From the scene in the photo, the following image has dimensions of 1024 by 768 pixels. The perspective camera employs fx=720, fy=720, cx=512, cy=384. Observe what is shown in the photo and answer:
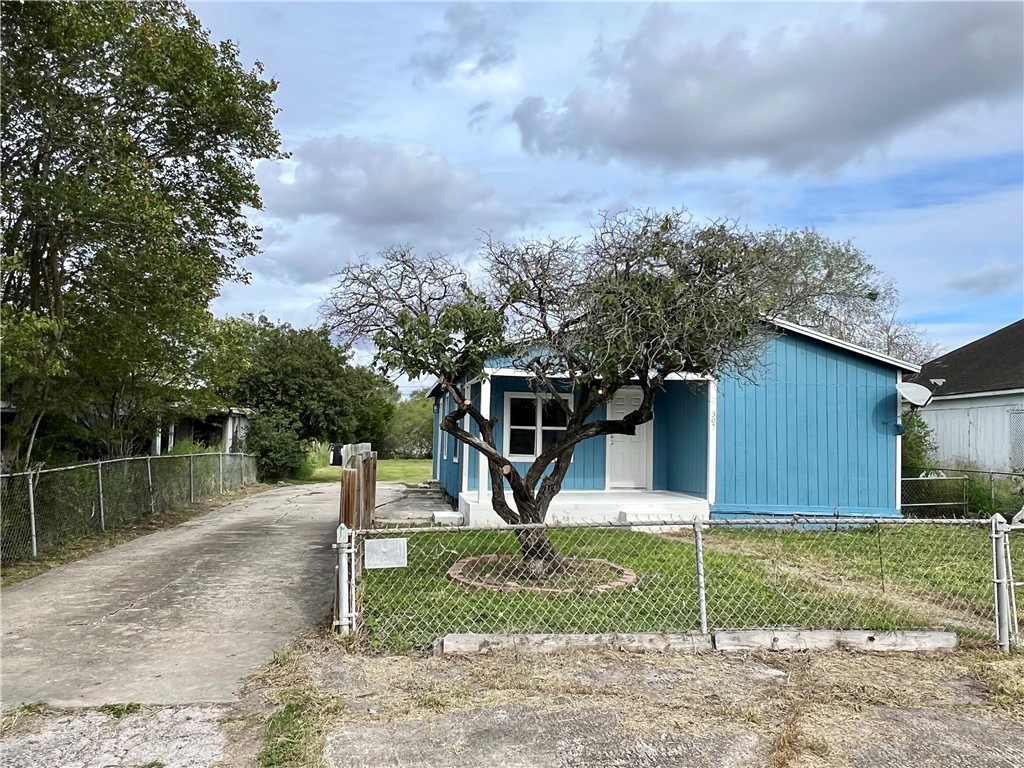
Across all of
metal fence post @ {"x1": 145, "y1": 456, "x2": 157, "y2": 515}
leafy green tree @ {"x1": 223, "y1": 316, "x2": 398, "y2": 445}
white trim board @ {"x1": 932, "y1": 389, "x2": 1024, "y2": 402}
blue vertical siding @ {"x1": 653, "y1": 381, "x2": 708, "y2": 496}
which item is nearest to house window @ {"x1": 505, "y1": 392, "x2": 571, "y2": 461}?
blue vertical siding @ {"x1": 653, "y1": 381, "x2": 708, "y2": 496}

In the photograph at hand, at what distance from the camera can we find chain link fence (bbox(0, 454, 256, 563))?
8.45 m

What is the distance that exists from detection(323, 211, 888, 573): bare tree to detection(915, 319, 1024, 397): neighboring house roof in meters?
10.4

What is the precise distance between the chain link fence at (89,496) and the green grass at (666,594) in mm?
4528

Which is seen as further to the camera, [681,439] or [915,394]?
[681,439]

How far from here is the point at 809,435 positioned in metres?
11.5

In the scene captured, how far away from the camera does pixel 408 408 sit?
149 feet

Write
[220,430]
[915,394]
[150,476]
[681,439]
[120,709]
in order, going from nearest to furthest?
[120,709]
[915,394]
[681,439]
[150,476]
[220,430]

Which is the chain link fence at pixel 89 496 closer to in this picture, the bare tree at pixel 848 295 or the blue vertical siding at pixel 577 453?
the blue vertical siding at pixel 577 453

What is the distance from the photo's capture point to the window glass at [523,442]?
12277 mm

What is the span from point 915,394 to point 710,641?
7945 millimetres

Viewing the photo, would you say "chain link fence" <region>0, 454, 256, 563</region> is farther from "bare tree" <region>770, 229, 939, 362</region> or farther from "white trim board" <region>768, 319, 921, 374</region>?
"bare tree" <region>770, 229, 939, 362</region>

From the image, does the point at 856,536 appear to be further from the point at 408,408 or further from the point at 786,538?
the point at 408,408

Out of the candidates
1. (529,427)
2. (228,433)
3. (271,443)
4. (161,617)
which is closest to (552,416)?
(529,427)

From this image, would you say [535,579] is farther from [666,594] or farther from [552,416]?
[552,416]
